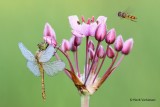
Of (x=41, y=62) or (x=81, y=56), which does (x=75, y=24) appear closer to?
(x=41, y=62)

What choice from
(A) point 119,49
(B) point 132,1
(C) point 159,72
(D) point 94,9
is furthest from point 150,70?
(A) point 119,49

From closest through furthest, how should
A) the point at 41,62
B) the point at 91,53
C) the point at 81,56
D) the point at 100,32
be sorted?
the point at 41,62
the point at 100,32
the point at 91,53
the point at 81,56

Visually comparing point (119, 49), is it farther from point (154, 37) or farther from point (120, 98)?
point (154, 37)

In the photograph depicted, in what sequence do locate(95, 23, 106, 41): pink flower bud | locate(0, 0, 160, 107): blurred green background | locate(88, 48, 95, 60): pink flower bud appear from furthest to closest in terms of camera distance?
locate(0, 0, 160, 107): blurred green background, locate(88, 48, 95, 60): pink flower bud, locate(95, 23, 106, 41): pink flower bud

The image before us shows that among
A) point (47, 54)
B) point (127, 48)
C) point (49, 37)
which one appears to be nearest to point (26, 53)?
point (47, 54)

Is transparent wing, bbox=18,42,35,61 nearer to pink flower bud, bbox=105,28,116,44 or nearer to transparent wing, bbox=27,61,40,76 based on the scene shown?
transparent wing, bbox=27,61,40,76

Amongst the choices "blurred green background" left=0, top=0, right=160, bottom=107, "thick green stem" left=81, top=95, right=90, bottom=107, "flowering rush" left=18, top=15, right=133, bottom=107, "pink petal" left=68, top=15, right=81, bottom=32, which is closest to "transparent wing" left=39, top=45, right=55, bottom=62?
"flowering rush" left=18, top=15, right=133, bottom=107

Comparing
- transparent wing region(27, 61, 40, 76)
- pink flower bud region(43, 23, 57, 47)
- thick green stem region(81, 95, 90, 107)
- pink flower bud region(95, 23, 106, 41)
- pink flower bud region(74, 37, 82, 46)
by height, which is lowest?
thick green stem region(81, 95, 90, 107)
